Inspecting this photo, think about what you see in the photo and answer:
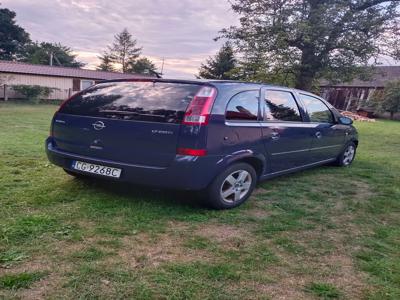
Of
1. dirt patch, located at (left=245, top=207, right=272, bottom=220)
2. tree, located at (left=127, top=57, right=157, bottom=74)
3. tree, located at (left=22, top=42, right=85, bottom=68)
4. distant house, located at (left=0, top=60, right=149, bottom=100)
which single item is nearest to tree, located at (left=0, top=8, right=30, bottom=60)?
tree, located at (left=22, top=42, right=85, bottom=68)

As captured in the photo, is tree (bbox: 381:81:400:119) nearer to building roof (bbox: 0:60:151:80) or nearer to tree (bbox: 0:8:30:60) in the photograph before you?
building roof (bbox: 0:60:151:80)

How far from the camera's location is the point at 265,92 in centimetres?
438

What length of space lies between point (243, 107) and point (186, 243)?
1.76m

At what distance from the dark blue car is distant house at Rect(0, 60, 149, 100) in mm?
20439

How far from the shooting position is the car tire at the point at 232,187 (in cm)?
367

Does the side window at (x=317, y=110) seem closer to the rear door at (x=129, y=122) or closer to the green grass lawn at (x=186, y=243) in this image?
the green grass lawn at (x=186, y=243)

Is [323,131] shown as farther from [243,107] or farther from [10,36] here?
[10,36]

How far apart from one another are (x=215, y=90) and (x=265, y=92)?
3.35ft

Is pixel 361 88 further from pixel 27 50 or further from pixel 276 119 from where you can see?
pixel 27 50

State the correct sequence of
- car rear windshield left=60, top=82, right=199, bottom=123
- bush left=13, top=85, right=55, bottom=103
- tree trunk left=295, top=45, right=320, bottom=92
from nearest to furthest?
1. car rear windshield left=60, top=82, right=199, bottom=123
2. tree trunk left=295, top=45, right=320, bottom=92
3. bush left=13, top=85, right=55, bottom=103

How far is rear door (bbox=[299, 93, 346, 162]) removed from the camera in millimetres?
5355

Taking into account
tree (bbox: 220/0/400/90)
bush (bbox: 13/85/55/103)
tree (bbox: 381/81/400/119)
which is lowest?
bush (bbox: 13/85/55/103)

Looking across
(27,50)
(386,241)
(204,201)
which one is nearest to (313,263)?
(386,241)

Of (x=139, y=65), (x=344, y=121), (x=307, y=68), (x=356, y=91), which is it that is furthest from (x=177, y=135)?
(x=139, y=65)
